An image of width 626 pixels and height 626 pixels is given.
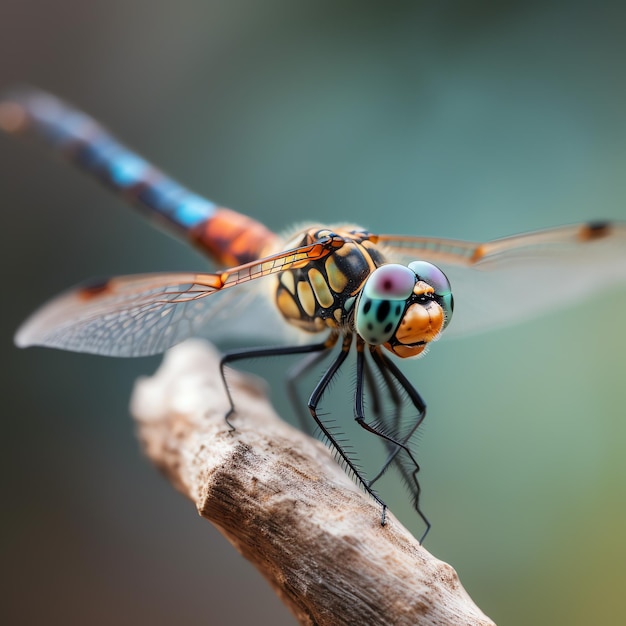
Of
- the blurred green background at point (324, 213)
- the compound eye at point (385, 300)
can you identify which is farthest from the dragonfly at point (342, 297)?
the blurred green background at point (324, 213)

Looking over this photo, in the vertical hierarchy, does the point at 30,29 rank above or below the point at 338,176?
below

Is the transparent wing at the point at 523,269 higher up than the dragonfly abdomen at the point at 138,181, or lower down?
higher up

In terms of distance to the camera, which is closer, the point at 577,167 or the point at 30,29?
the point at 577,167

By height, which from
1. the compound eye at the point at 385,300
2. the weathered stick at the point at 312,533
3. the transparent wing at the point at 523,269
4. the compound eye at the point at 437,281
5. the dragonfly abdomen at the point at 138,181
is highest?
the transparent wing at the point at 523,269

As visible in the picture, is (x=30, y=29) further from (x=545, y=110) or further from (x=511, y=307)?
(x=511, y=307)

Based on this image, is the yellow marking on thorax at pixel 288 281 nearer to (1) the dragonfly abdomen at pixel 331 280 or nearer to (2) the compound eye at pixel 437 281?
(1) the dragonfly abdomen at pixel 331 280

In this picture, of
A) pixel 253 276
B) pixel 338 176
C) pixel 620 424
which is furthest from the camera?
pixel 338 176

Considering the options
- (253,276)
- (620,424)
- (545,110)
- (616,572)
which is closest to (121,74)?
(545,110)

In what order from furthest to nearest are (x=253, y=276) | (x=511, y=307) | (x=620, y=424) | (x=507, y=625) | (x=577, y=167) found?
(x=577, y=167)
(x=620, y=424)
(x=507, y=625)
(x=511, y=307)
(x=253, y=276)
